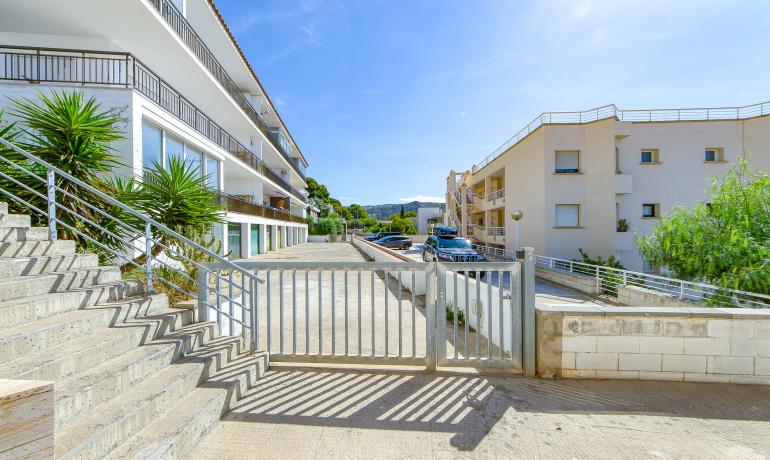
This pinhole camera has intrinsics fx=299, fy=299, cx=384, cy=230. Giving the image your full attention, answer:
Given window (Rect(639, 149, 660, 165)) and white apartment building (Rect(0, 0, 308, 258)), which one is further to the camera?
window (Rect(639, 149, 660, 165))

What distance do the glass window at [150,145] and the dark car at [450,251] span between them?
11.2 metres

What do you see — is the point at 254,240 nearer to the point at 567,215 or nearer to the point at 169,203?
the point at 169,203

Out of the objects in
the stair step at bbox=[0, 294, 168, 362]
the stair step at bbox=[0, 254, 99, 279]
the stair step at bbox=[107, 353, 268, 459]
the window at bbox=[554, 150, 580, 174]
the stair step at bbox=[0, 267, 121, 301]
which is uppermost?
the window at bbox=[554, 150, 580, 174]

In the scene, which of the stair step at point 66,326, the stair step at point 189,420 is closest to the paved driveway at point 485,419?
the stair step at point 189,420

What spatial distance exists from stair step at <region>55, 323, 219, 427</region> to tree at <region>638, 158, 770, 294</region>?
35.6ft

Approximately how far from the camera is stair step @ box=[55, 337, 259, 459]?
1880 mm

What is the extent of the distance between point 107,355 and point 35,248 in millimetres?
2146

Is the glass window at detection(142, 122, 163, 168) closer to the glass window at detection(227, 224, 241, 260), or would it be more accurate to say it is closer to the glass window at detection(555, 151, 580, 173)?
the glass window at detection(227, 224, 241, 260)

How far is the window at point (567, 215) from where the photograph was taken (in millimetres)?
18000

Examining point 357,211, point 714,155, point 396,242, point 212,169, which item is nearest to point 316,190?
point 357,211

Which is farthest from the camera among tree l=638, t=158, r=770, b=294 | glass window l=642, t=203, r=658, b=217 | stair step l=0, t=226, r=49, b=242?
glass window l=642, t=203, r=658, b=217

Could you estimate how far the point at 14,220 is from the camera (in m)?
3.83

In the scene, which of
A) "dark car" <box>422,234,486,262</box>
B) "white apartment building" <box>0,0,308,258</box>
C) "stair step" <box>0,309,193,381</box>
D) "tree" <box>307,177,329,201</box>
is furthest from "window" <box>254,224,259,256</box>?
"tree" <box>307,177,329,201</box>

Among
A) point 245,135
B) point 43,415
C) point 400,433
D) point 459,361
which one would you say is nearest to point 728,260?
point 459,361
